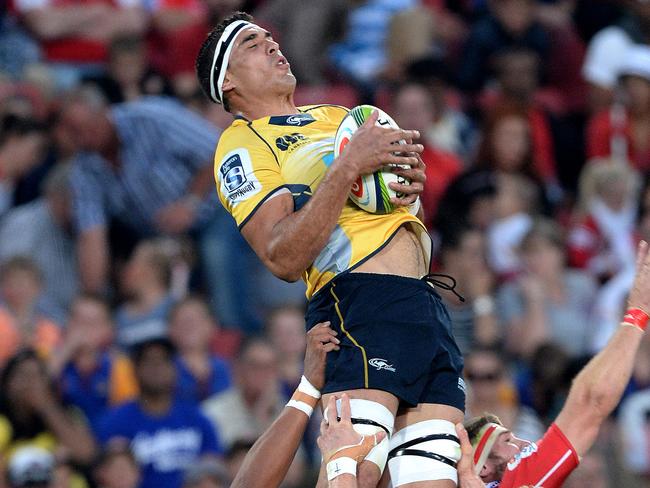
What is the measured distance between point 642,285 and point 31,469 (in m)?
4.29

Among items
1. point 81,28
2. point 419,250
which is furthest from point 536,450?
point 81,28

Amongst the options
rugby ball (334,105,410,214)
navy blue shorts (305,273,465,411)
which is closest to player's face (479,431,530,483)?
navy blue shorts (305,273,465,411)

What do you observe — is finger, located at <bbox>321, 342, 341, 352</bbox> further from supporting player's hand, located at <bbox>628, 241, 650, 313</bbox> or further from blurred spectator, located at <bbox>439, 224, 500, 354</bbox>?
blurred spectator, located at <bbox>439, 224, 500, 354</bbox>

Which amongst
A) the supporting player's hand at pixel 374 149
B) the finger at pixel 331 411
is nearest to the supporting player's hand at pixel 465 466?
the finger at pixel 331 411

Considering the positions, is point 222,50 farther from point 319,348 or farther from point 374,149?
point 319,348

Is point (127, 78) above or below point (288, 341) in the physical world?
above

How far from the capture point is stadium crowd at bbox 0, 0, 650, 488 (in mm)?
9758

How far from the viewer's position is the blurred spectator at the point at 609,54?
482 inches

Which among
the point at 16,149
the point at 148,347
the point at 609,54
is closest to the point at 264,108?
the point at 148,347

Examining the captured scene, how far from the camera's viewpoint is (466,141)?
12.1 meters

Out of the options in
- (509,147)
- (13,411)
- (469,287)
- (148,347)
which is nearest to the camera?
(13,411)

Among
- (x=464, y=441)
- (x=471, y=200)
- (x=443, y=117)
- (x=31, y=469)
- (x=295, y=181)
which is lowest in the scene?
(x=31, y=469)

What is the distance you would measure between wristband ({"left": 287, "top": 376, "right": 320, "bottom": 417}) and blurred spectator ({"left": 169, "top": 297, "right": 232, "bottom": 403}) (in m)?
3.54

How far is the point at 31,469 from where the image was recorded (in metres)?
9.17
